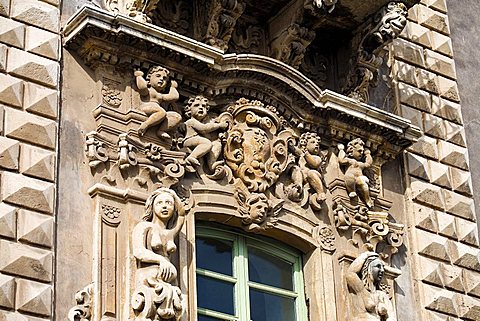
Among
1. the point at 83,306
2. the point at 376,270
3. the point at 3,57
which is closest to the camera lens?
the point at 83,306

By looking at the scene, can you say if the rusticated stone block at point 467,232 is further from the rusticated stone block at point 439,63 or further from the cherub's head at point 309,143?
the cherub's head at point 309,143

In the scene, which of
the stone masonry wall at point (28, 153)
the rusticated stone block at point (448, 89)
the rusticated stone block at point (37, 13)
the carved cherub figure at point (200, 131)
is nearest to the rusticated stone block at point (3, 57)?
the stone masonry wall at point (28, 153)

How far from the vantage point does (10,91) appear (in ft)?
37.4

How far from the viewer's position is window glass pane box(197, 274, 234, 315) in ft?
39.1

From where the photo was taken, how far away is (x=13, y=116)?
11.3 m

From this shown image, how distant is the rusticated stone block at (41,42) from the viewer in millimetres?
11742

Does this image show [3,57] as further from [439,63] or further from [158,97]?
[439,63]

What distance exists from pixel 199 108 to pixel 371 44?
2117mm

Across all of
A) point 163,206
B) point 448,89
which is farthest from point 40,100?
point 448,89

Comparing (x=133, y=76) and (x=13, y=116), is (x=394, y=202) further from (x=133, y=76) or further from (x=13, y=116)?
(x=13, y=116)

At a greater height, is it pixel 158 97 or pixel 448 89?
pixel 448 89

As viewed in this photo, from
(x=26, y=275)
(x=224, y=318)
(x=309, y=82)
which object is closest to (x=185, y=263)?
(x=224, y=318)

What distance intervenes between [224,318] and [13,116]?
2.33m

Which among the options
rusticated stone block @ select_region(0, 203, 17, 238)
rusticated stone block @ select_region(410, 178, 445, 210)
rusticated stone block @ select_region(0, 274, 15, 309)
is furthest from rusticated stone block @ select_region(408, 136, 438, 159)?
rusticated stone block @ select_region(0, 274, 15, 309)
